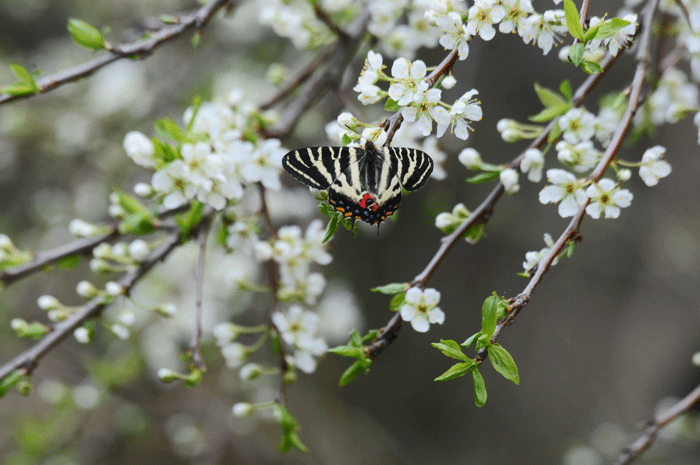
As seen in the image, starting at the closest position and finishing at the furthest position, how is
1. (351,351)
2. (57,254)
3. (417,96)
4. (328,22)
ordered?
(417,96) < (351,351) < (57,254) < (328,22)

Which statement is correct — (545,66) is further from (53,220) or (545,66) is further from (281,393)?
(53,220)

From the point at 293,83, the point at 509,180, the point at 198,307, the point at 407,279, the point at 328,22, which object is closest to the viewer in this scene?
the point at 509,180

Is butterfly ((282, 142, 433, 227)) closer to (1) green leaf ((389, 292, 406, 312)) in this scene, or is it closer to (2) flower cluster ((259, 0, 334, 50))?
(1) green leaf ((389, 292, 406, 312))

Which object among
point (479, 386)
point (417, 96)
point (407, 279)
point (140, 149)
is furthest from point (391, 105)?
point (407, 279)

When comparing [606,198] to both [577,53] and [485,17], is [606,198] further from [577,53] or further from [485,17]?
[485,17]

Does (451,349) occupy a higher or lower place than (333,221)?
lower

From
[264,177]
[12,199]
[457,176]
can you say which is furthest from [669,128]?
[12,199]
